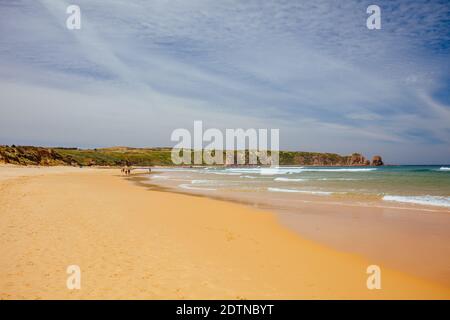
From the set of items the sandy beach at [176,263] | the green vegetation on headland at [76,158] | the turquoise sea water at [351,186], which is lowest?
the turquoise sea water at [351,186]

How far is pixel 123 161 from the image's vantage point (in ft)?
457

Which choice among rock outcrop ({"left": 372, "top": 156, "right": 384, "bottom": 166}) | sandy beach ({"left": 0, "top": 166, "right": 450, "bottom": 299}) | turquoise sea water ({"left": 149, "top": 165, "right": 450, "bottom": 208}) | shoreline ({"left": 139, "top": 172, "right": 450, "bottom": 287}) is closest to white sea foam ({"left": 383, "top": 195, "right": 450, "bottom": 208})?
turquoise sea water ({"left": 149, "top": 165, "right": 450, "bottom": 208})

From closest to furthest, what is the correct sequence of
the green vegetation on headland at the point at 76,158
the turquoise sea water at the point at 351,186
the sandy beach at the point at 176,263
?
the sandy beach at the point at 176,263
the turquoise sea water at the point at 351,186
the green vegetation on headland at the point at 76,158

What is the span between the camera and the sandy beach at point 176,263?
195 inches

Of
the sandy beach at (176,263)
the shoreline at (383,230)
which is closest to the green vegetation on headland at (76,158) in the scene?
the sandy beach at (176,263)

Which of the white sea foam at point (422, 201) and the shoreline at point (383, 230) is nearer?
the shoreline at point (383, 230)

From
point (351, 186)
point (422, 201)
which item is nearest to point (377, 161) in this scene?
point (351, 186)

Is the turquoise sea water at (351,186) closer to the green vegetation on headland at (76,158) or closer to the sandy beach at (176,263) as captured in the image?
the sandy beach at (176,263)

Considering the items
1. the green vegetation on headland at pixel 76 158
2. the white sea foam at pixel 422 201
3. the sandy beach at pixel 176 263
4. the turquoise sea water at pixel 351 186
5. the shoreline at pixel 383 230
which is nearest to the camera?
the sandy beach at pixel 176 263

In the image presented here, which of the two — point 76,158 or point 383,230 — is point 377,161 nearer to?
point 76,158

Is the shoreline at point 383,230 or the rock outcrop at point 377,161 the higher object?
the rock outcrop at point 377,161

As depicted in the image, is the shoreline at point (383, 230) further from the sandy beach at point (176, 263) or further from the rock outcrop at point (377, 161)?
the rock outcrop at point (377, 161)
